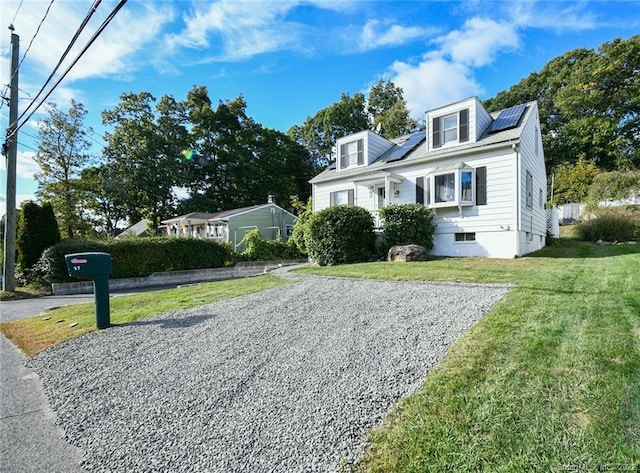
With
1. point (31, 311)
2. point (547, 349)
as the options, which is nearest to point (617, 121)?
point (547, 349)

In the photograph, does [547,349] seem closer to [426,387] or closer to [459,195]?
[426,387]

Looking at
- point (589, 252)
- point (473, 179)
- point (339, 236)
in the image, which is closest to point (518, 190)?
point (473, 179)

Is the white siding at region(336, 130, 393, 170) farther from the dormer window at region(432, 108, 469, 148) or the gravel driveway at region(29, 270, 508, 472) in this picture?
the gravel driveway at region(29, 270, 508, 472)

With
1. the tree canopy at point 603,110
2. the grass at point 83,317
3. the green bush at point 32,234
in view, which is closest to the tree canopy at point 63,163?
the green bush at point 32,234

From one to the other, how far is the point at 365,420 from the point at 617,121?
39.2 m

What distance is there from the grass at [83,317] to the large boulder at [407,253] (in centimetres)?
483

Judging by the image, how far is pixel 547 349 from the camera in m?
3.09

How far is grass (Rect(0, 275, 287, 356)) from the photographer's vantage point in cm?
504

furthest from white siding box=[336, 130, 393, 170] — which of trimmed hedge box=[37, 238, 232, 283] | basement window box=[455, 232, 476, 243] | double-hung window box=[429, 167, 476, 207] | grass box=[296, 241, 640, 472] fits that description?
grass box=[296, 241, 640, 472]

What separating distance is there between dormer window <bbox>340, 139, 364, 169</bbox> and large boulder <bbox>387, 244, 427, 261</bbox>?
6276 mm

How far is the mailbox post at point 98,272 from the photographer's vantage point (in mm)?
4922

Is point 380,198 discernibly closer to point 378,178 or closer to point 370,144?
point 378,178

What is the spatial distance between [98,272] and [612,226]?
20.2 meters

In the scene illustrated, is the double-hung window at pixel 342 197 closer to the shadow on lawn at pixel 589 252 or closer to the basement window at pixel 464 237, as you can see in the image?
the basement window at pixel 464 237
